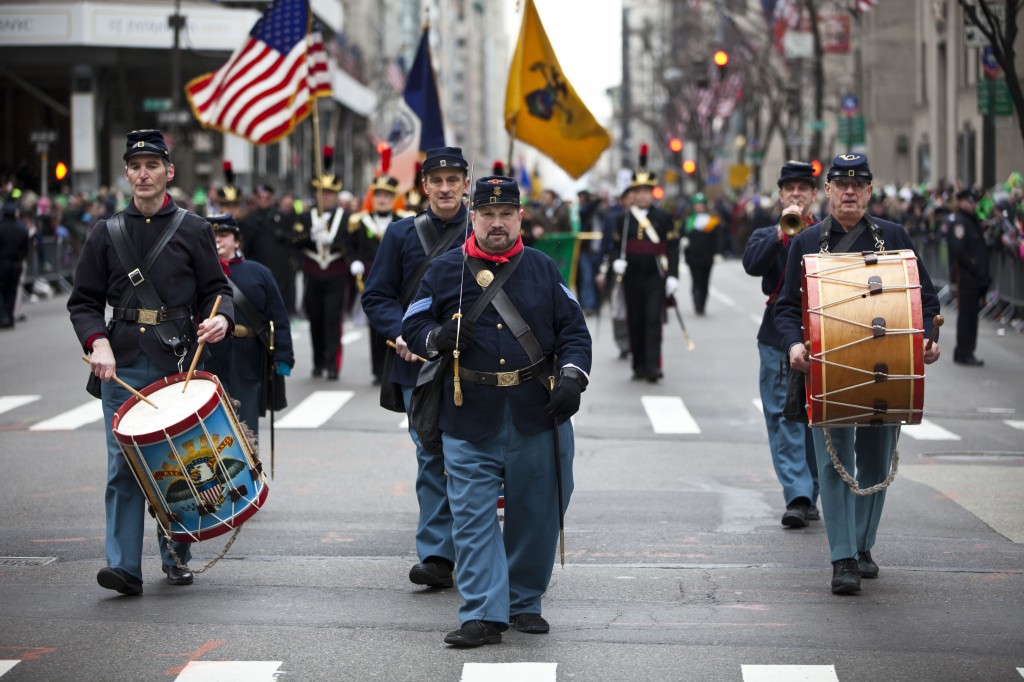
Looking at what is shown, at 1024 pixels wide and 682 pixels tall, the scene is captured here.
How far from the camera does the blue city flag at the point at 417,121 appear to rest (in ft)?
57.3

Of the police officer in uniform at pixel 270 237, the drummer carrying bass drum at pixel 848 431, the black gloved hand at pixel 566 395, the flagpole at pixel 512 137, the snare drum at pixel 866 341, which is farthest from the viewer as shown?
the police officer in uniform at pixel 270 237

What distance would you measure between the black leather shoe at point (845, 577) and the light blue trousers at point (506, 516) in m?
1.47

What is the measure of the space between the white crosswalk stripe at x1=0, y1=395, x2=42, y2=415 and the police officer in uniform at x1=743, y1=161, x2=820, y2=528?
28.3ft

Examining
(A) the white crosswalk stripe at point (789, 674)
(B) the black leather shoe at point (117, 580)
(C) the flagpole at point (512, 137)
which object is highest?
(C) the flagpole at point (512, 137)

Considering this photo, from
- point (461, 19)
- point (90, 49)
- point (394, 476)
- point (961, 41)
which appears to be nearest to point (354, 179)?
point (90, 49)

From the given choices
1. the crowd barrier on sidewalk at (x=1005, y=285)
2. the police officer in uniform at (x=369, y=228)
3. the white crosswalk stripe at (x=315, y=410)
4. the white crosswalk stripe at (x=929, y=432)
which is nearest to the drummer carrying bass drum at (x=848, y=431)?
the white crosswalk stripe at (x=929, y=432)

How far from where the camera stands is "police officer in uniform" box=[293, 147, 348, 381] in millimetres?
18156

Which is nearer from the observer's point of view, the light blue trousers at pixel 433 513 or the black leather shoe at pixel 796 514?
the light blue trousers at pixel 433 513

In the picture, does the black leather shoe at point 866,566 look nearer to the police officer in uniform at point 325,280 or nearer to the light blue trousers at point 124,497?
the light blue trousers at point 124,497

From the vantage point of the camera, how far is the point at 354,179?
273ft

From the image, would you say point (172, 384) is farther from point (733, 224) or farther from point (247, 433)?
point (733, 224)

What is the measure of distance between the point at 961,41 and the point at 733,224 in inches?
666

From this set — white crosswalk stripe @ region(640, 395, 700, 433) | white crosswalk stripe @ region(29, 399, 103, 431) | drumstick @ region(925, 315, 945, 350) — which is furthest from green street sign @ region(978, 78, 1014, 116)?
drumstick @ region(925, 315, 945, 350)

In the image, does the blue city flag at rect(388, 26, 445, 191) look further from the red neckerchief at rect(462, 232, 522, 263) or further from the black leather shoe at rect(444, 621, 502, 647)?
the black leather shoe at rect(444, 621, 502, 647)
